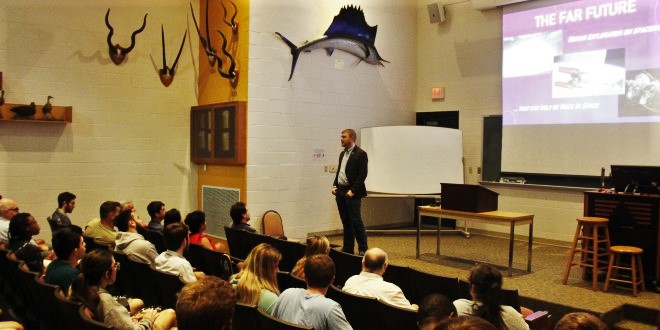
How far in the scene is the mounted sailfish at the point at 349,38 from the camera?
709 cm

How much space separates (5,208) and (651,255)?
557 centimetres

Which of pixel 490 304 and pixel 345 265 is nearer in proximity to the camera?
pixel 490 304

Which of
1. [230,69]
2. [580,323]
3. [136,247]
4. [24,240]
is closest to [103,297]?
[136,247]

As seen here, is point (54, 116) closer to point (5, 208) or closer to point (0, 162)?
point (0, 162)

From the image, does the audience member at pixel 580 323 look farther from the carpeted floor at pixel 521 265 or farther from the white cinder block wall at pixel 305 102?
the white cinder block wall at pixel 305 102

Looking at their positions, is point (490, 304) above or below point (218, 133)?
below

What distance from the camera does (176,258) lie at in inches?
132

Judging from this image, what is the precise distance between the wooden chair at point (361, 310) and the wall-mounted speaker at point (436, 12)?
6.22 meters

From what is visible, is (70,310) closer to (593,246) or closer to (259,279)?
(259,279)

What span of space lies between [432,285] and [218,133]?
4154 millimetres

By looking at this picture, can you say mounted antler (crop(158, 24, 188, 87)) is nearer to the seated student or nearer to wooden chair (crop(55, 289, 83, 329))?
the seated student

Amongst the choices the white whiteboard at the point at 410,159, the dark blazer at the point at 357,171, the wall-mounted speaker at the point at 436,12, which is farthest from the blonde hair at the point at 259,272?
the wall-mounted speaker at the point at 436,12

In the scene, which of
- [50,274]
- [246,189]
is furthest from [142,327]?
[246,189]

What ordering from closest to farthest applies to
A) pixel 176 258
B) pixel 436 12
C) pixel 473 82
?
pixel 176 258
pixel 473 82
pixel 436 12
